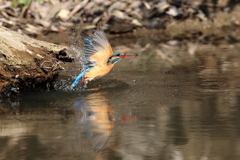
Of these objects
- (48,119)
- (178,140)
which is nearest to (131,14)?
(48,119)

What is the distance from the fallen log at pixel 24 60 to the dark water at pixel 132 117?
0.53ft

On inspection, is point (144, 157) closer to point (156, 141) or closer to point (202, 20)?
point (156, 141)

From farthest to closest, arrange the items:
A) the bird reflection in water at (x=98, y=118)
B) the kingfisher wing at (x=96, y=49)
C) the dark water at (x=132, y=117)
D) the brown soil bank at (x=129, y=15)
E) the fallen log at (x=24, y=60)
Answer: the brown soil bank at (x=129, y=15) → the kingfisher wing at (x=96, y=49) → the fallen log at (x=24, y=60) → the bird reflection in water at (x=98, y=118) → the dark water at (x=132, y=117)

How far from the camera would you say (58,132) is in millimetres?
3279

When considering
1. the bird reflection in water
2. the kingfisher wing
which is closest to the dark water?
the bird reflection in water

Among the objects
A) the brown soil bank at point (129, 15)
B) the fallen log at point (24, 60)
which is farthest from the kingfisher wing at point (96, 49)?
the brown soil bank at point (129, 15)

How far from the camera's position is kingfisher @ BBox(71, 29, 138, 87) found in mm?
4645

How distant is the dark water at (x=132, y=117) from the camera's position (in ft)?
9.45

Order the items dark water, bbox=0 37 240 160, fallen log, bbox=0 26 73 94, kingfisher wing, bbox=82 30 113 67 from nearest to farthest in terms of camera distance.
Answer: dark water, bbox=0 37 240 160 → fallen log, bbox=0 26 73 94 → kingfisher wing, bbox=82 30 113 67

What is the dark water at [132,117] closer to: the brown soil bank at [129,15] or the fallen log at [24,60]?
the fallen log at [24,60]

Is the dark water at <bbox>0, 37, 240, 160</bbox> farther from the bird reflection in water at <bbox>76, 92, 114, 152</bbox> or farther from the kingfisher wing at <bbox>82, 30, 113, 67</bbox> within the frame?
the kingfisher wing at <bbox>82, 30, 113, 67</bbox>

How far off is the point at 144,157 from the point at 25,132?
0.97 meters

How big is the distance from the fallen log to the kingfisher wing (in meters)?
0.24

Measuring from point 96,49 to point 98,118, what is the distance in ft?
3.92
